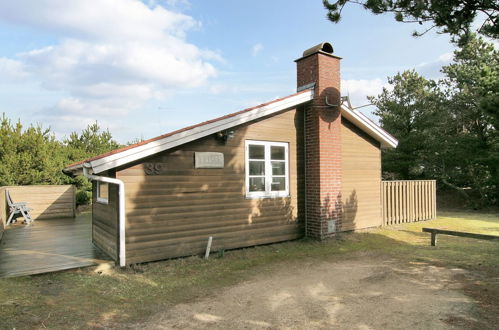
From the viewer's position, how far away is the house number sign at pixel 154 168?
678cm

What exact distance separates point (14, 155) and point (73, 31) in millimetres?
7797

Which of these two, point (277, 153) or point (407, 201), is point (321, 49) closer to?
point (277, 153)

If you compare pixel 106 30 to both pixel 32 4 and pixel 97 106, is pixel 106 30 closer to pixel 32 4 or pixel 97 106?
pixel 32 4

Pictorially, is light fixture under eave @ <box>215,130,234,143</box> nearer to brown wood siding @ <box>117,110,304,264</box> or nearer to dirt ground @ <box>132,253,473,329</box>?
brown wood siding @ <box>117,110,304,264</box>

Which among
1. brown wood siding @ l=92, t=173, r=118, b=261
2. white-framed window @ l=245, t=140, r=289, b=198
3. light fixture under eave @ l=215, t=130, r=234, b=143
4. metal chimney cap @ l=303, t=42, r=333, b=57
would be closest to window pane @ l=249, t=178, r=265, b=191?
white-framed window @ l=245, t=140, r=289, b=198

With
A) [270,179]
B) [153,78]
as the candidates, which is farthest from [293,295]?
[153,78]

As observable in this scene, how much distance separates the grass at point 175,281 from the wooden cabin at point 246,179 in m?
0.50

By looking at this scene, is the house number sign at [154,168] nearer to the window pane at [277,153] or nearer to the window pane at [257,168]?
the window pane at [257,168]

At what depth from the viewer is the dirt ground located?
13.1 ft

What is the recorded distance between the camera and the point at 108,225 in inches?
284

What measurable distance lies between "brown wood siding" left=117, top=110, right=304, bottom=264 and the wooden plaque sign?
4.2 inches

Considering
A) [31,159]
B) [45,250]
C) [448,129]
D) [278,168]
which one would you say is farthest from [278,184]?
[448,129]

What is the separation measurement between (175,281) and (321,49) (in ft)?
22.4

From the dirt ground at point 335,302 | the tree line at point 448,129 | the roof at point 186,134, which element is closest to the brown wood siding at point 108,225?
the roof at point 186,134
